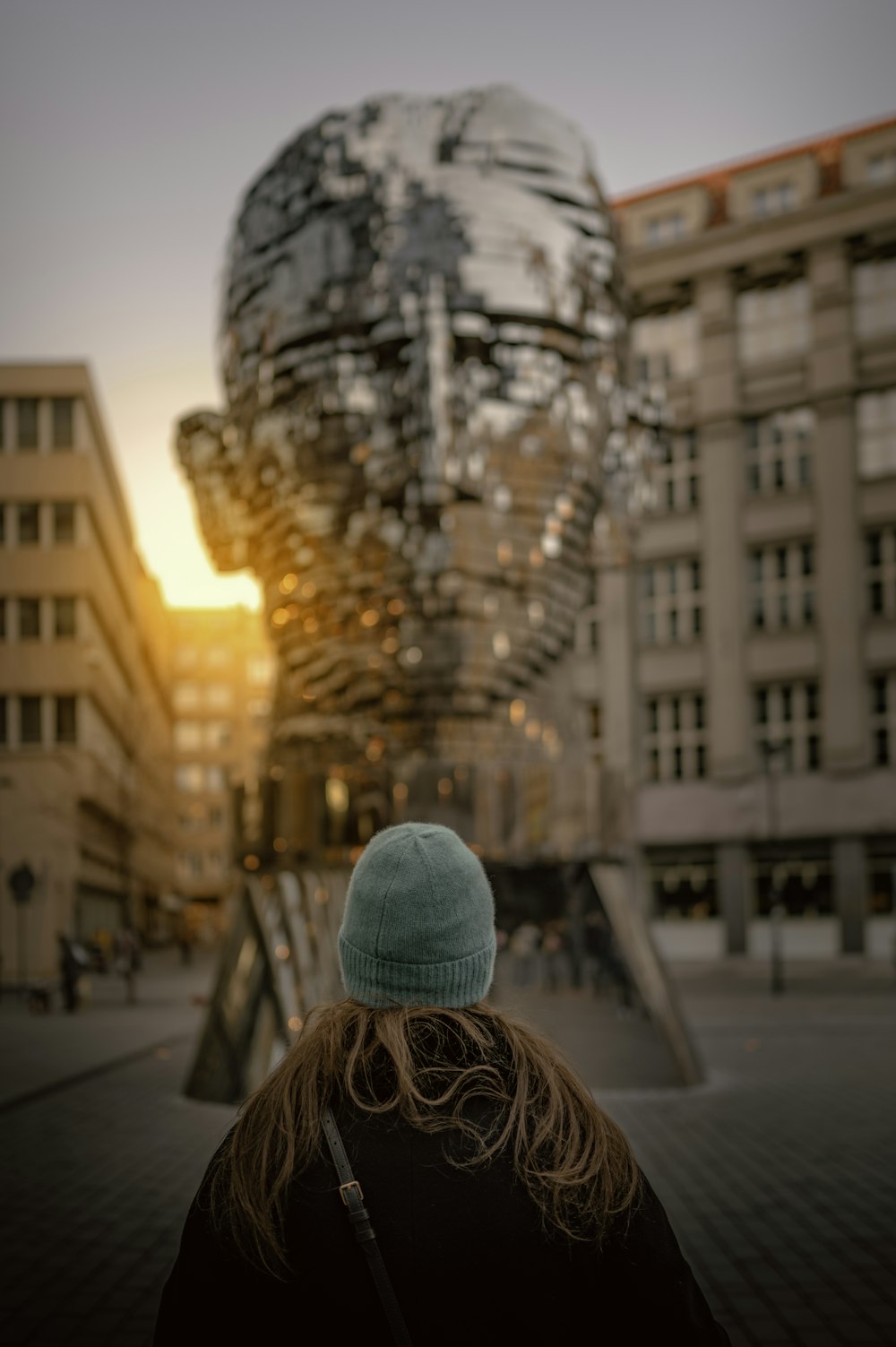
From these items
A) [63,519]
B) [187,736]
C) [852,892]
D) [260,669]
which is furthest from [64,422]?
[852,892]

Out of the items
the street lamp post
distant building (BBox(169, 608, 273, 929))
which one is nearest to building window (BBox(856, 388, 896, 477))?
the street lamp post

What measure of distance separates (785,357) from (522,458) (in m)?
33.1

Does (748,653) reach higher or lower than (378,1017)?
higher

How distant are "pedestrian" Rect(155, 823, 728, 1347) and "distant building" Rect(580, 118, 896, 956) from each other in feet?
117

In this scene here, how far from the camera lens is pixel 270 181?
24.9 ft

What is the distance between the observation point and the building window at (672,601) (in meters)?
41.4

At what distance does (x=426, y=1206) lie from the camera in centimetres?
163

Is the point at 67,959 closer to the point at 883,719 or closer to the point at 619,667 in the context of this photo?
the point at 883,719

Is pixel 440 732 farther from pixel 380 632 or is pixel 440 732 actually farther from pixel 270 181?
pixel 270 181

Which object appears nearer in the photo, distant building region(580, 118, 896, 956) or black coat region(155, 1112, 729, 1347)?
black coat region(155, 1112, 729, 1347)

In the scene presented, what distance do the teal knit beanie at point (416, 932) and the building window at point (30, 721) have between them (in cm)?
420

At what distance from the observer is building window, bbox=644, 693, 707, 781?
135 ft

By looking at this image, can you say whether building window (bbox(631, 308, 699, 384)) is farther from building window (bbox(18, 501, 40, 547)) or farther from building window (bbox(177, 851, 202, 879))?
building window (bbox(18, 501, 40, 547))

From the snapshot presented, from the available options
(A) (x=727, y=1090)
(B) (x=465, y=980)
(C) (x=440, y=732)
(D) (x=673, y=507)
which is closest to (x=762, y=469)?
(D) (x=673, y=507)
